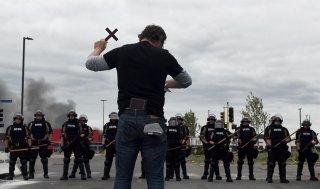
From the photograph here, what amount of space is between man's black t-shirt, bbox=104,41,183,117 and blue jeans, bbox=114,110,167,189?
92 millimetres

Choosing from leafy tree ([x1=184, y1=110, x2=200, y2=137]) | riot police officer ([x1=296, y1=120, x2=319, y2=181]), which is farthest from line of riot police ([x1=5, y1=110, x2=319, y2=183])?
leafy tree ([x1=184, y1=110, x2=200, y2=137])

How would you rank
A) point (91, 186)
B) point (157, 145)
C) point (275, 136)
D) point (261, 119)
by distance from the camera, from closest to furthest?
point (157, 145)
point (91, 186)
point (275, 136)
point (261, 119)

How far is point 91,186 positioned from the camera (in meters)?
13.7

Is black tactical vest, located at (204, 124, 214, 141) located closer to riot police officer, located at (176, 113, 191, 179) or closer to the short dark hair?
riot police officer, located at (176, 113, 191, 179)

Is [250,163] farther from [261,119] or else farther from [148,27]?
[261,119]

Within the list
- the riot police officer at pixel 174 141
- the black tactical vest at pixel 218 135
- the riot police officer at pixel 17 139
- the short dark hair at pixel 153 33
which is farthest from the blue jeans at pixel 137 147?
the riot police officer at pixel 174 141

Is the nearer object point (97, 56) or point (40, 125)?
point (97, 56)

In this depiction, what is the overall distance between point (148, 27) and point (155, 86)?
50 centimetres

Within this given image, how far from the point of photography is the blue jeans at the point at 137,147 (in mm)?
4309

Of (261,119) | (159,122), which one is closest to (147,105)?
(159,122)

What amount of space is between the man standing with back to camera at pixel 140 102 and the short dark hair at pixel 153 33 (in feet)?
0.17

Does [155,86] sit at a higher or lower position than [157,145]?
higher

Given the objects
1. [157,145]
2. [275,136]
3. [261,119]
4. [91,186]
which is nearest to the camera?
[157,145]

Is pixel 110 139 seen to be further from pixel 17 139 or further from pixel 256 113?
pixel 256 113
